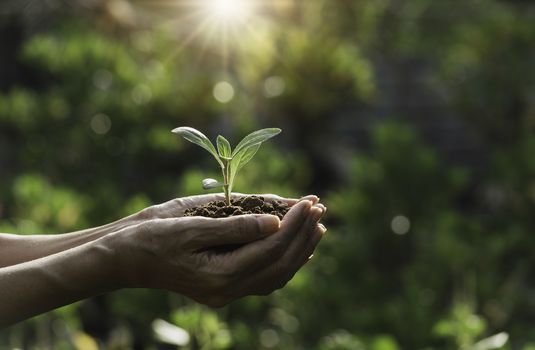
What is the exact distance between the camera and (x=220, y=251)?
184 centimetres

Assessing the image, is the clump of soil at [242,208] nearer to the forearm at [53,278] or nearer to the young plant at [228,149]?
the young plant at [228,149]

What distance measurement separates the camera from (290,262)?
1.83m

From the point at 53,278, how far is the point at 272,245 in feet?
1.42

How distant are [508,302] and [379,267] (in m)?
1.10

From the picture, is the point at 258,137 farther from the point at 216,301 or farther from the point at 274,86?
the point at 274,86

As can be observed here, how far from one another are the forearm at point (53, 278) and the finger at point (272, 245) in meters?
0.25

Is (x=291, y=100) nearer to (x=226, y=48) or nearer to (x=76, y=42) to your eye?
(x=226, y=48)

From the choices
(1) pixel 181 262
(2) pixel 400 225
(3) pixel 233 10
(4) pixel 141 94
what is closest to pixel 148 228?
(1) pixel 181 262

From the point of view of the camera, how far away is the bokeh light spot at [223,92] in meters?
6.54

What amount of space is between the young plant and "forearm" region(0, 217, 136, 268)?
0.99 feet

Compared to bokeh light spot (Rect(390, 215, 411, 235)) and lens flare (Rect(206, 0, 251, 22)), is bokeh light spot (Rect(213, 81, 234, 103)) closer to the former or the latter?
lens flare (Rect(206, 0, 251, 22))

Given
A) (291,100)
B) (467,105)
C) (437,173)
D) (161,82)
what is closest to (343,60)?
(291,100)

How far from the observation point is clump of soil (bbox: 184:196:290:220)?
1953 millimetres

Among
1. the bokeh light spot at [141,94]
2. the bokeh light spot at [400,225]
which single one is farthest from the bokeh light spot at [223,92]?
the bokeh light spot at [400,225]
